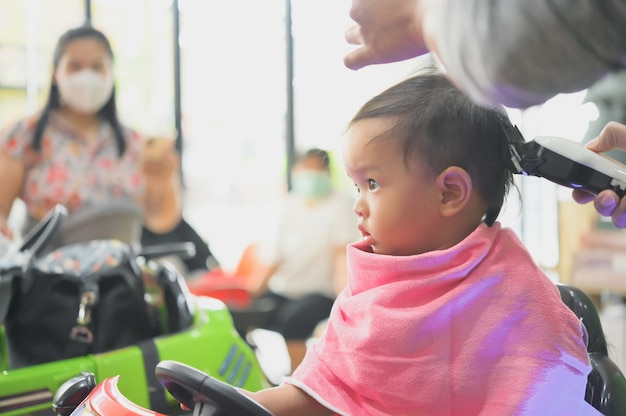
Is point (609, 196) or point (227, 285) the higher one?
point (609, 196)

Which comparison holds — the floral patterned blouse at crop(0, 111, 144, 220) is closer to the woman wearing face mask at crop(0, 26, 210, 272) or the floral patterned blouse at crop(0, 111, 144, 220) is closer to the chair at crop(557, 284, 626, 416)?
the woman wearing face mask at crop(0, 26, 210, 272)

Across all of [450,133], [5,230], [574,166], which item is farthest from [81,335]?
[574,166]

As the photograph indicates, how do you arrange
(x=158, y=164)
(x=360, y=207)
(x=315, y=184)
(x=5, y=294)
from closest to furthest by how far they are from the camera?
(x=360, y=207), (x=5, y=294), (x=158, y=164), (x=315, y=184)

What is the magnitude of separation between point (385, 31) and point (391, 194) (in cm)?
26

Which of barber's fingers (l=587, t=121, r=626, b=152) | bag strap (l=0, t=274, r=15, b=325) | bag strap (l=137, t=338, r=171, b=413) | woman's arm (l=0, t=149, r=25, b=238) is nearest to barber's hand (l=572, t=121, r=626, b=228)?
barber's fingers (l=587, t=121, r=626, b=152)

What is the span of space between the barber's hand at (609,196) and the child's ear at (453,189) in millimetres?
136

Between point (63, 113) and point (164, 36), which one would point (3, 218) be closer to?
point (63, 113)

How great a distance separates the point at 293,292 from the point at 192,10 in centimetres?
240

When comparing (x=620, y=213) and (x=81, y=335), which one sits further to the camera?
(x=81, y=335)

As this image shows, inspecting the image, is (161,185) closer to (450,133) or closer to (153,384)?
(153,384)

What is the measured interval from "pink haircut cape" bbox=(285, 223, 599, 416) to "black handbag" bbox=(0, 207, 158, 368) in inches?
29.1

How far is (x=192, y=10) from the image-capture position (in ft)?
16.6

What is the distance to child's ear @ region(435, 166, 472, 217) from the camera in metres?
1.00

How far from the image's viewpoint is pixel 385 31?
2.71ft
